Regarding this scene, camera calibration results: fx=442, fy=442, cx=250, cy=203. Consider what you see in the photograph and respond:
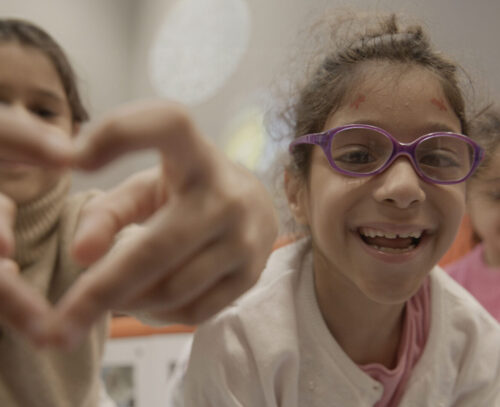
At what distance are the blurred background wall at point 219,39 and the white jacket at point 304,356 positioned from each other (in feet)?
0.81

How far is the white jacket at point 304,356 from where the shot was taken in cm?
54

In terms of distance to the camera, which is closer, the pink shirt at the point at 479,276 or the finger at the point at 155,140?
the finger at the point at 155,140

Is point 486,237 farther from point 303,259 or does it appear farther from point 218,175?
point 218,175

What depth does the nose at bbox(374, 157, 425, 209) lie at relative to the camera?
0.46m

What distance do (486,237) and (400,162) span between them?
476 mm

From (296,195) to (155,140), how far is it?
446 millimetres

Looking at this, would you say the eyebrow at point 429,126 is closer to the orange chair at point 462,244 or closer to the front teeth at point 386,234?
the front teeth at point 386,234

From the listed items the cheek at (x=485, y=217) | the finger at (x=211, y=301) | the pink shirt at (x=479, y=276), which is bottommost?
the pink shirt at (x=479, y=276)

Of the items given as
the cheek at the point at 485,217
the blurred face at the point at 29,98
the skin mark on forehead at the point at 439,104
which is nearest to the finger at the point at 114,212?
the blurred face at the point at 29,98

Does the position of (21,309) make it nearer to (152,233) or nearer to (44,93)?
(152,233)

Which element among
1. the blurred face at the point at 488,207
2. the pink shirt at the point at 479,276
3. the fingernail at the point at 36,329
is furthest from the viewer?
the pink shirt at the point at 479,276

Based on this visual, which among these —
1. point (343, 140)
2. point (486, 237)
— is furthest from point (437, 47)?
point (486, 237)

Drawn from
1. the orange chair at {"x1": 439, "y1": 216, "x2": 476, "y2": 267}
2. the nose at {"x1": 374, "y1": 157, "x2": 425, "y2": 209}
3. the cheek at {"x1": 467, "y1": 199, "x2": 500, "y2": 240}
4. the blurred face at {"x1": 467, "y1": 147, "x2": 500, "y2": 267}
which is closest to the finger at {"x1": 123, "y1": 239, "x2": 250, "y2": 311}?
the nose at {"x1": 374, "y1": 157, "x2": 425, "y2": 209}

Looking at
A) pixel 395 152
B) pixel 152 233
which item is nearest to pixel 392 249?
pixel 395 152
